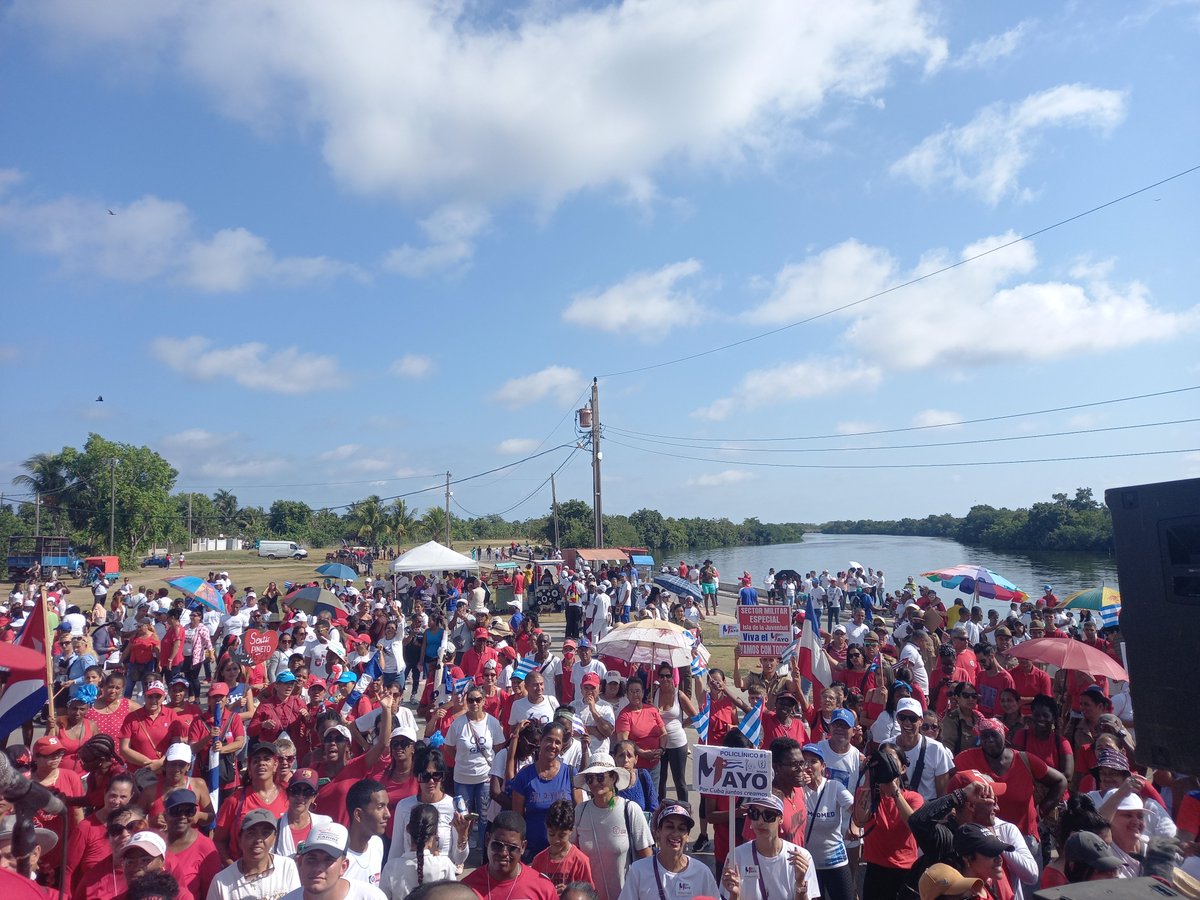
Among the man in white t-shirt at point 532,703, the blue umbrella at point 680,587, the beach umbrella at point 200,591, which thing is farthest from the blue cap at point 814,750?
the blue umbrella at point 680,587

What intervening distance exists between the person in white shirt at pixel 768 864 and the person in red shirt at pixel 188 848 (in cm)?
270

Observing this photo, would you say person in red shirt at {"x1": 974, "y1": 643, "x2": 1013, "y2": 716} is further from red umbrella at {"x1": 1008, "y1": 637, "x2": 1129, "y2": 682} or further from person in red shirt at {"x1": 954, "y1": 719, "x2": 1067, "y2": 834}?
person in red shirt at {"x1": 954, "y1": 719, "x2": 1067, "y2": 834}

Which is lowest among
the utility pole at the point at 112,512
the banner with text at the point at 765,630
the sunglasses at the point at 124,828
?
the sunglasses at the point at 124,828

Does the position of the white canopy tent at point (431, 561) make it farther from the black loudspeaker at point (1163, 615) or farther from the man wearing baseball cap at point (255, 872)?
the black loudspeaker at point (1163, 615)

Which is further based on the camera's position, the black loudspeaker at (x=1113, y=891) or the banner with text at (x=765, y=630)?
the banner with text at (x=765, y=630)

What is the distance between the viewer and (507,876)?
13.0 ft

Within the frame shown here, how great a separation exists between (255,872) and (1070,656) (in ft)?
25.0

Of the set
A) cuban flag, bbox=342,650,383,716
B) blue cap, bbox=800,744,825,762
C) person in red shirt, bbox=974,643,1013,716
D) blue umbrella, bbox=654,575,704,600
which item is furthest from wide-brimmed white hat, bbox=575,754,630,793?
blue umbrella, bbox=654,575,704,600

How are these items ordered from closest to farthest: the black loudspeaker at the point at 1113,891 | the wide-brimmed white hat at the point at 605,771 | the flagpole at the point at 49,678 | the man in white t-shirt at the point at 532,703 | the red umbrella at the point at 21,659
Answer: the black loudspeaker at the point at 1113,891 → the wide-brimmed white hat at the point at 605,771 → the flagpole at the point at 49,678 → the red umbrella at the point at 21,659 → the man in white t-shirt at the point at 532,703

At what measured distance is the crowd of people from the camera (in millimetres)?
4055

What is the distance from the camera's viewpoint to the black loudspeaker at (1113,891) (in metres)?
2.13

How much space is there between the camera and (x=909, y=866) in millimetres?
4824

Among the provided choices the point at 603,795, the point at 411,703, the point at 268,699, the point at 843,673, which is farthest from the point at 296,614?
the point at 603,795

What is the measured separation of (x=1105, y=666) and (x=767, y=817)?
5719mm
